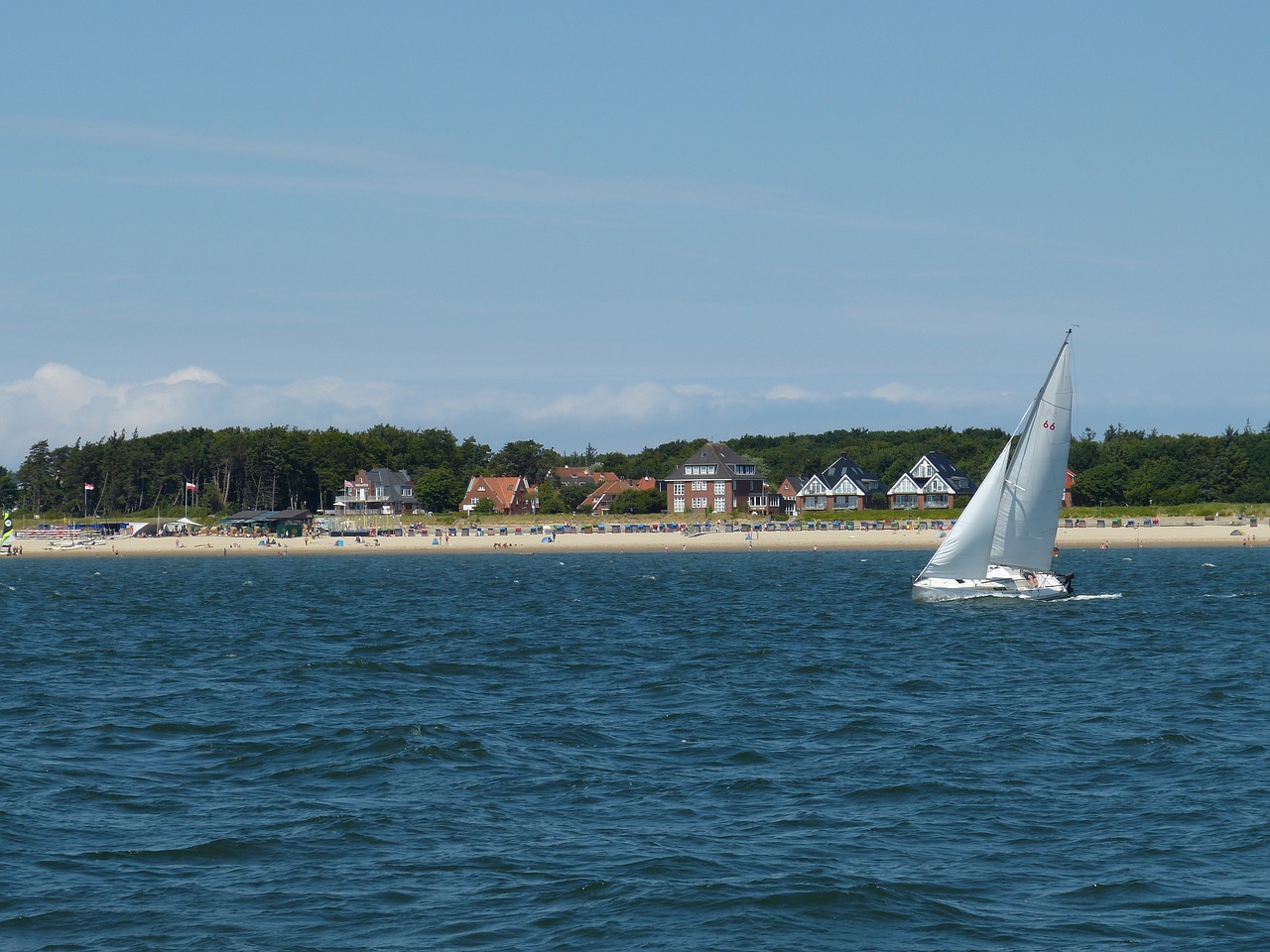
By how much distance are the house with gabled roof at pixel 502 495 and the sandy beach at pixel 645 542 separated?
76.9ft

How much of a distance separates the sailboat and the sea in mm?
5858

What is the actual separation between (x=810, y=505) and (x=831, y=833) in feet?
442

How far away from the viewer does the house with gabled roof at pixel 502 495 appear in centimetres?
16425

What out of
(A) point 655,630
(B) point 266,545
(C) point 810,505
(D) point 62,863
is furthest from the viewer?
(C) point 810,505

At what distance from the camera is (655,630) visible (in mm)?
47250

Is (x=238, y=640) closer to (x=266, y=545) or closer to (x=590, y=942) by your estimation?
(x=590, y=942)

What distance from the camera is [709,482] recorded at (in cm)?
15000

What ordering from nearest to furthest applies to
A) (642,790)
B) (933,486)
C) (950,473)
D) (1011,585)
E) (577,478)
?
(642,790), (1011,585), (933,486), (950,473), (577,478)

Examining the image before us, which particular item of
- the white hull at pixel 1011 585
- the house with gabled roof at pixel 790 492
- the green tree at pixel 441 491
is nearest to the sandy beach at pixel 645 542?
the house with gabled roof at pixel 790 492

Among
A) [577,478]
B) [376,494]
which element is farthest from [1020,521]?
[577,478]

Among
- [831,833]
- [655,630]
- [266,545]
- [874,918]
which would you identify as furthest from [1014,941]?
[266,545]

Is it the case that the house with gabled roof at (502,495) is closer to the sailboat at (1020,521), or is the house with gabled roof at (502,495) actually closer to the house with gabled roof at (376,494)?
the house with gabled roof at (376,494)

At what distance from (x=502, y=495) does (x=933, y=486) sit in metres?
52.6

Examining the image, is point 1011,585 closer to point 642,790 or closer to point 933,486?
point 642,790
